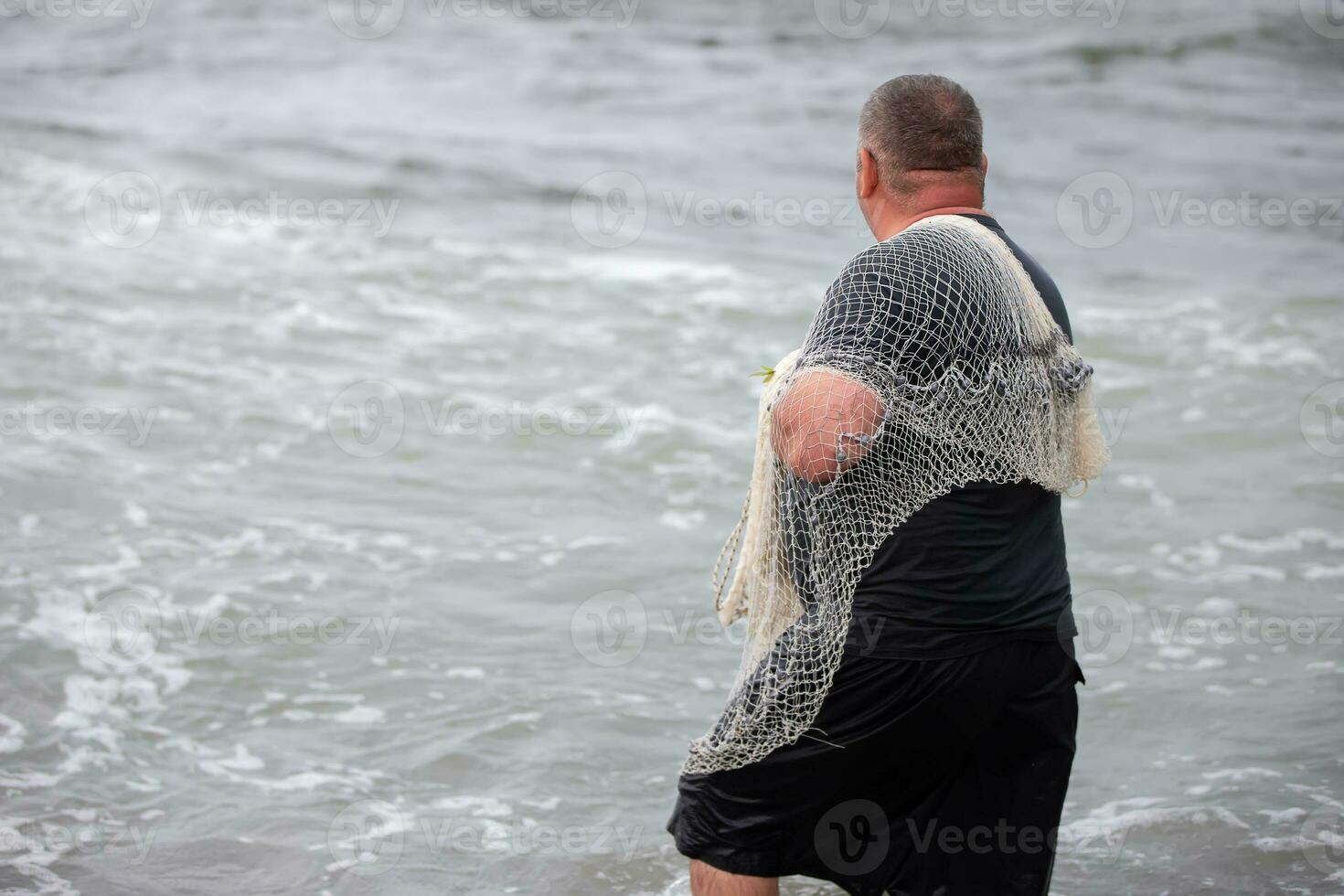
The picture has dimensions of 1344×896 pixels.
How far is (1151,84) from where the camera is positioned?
56.0 feet

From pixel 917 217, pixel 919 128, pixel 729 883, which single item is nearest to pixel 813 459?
pixel 917 217

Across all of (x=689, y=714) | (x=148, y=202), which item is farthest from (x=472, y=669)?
(x=148, y=202)

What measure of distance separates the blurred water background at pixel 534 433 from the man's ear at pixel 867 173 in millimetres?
2229

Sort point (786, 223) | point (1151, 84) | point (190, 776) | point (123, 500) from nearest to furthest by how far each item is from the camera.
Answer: point (190, 776) → point (123, 500) → point (786, 223) → point (1151, 84)

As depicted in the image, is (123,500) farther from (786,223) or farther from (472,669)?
→ (786,223)

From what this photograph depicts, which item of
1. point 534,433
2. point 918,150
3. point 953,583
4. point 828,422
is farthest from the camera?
point 534,433

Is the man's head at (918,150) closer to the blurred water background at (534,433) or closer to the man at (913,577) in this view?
the man at (913,577)

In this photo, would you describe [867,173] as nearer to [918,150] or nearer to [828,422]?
[918,150]

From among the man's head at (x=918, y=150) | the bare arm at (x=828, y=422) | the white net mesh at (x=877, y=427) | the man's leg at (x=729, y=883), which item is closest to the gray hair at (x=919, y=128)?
the man's head at (x=918, y=150)

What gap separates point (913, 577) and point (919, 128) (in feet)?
3.05

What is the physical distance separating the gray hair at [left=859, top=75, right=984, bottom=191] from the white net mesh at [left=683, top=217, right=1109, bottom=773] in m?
0.14

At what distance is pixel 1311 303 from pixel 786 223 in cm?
465

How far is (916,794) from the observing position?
2.95 meters

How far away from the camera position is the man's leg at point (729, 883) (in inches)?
116
